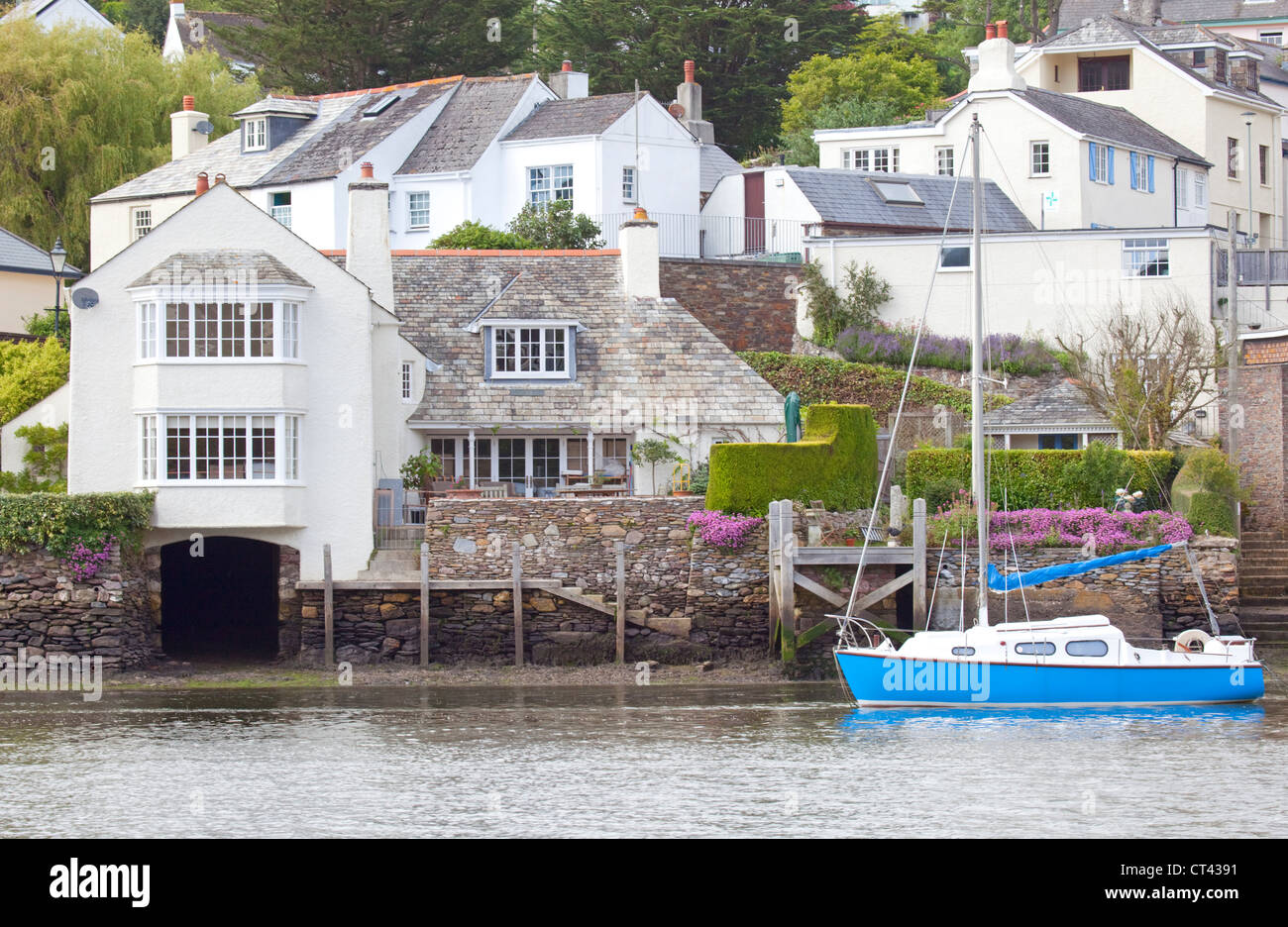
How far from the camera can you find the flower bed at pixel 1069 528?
36531 mm

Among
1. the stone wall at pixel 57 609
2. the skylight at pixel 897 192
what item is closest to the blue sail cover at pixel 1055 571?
the stone wall at pixel 57 609

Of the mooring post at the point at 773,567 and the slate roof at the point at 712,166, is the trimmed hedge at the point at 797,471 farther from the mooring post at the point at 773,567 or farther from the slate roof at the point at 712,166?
the slate roof at the point at 712,166

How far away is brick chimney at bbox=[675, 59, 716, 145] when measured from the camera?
63.5 meters

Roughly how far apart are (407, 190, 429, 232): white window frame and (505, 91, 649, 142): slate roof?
3.15 metres

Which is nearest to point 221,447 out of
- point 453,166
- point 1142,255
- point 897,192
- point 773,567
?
point 773,567

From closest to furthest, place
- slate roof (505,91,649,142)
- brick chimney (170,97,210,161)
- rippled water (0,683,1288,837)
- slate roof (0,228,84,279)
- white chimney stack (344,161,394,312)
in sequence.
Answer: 1. rippled water (0,683,1288,837)
2. white chimney stack (344,161,394,312)
3. slate roof (0,228,84,279)
4. slate roof (505,91,649,142)
5. brick chimney (170,97,210,161)

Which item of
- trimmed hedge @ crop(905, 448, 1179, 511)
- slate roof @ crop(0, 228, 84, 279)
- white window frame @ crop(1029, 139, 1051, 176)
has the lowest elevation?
trimmed hedge @ crop(905, 448, 1179, 511)

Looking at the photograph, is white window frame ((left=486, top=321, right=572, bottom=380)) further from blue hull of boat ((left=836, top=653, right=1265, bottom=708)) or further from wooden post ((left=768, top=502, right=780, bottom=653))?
blue hull of boat ((left=836, top=653, right=1265, bottom=708))

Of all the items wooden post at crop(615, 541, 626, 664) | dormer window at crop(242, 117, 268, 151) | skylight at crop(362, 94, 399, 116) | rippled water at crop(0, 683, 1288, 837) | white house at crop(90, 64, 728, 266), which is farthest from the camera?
dormer window at crop(242, 117, 268, 151)

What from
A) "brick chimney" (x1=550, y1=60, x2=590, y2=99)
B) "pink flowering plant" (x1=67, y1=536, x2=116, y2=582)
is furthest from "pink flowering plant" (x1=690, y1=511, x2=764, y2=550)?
"brick chimney" (x1=550, y1=60, x2=590, y2=99)

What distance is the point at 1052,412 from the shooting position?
45.1 m

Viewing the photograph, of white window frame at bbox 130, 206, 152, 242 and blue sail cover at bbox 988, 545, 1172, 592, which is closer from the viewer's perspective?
blue sail cover at bbox 988, 545, 1172, 592

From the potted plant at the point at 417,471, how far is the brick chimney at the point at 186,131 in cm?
2277
